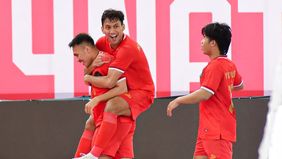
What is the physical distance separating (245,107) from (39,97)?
1.62 m

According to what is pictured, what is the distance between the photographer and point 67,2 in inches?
190

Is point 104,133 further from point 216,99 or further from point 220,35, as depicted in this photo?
point 220,35

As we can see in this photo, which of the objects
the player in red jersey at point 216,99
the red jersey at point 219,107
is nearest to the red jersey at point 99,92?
the player in red jersey at point 216,99

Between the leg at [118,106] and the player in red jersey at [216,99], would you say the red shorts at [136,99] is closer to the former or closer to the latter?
the leg at [118,106]

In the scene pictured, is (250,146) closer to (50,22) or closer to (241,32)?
(241,32)

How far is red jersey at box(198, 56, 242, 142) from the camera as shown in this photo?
3.17 m

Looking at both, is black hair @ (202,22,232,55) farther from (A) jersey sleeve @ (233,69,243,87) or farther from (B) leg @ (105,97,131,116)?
(B) leg @ (105,97,131,116)

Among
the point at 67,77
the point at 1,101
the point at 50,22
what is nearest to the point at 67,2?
the point at 50,22

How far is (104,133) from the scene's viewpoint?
10.6ft

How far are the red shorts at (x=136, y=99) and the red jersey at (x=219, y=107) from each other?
0.36m

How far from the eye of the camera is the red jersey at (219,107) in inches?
125

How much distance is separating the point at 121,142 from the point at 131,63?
44 centimetres

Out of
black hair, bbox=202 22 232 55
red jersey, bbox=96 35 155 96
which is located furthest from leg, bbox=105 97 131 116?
black hair, bbox=202 22 232 55

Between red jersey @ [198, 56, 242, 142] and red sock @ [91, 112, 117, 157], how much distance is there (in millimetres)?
470
